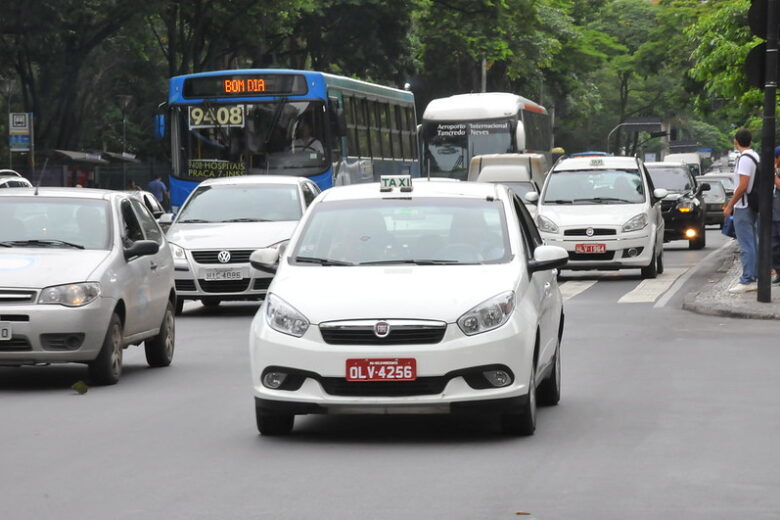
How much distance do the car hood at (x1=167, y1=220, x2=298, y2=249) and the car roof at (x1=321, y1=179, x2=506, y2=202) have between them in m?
8.80

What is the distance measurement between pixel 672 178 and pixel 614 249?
11498 millimetres

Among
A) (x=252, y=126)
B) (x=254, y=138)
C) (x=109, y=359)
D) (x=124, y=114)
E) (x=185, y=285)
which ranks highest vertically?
(x=124, y=114)

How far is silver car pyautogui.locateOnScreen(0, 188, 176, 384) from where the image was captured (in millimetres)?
12102

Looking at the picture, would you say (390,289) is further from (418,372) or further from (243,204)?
(243,204)

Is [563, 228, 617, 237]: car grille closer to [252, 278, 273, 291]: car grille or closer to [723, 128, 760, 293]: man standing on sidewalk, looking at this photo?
[723, 128, 760, 293]: man standing on sidewalk

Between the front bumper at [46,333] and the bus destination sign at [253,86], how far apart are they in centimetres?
1636

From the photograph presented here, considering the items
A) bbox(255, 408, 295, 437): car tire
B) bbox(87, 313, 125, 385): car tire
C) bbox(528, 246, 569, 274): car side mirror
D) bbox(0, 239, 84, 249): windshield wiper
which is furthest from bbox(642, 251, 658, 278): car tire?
bbox(255, 408, 295, 437): car tire

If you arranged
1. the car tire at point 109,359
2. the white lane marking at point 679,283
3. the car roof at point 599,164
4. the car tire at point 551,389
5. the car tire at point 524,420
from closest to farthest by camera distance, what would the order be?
the car tire at point 524,420, the car tire at point 551,389, the car tire at point 109,359, the white lane marking at point 679,283, the car roof at point 599,164

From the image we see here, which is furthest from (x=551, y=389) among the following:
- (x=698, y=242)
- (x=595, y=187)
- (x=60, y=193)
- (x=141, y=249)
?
(x=698, y=242)

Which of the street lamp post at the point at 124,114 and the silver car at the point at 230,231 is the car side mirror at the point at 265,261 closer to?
the silver car at the point at 230,231

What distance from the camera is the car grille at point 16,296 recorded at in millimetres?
12102

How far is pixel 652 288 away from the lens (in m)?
23.9

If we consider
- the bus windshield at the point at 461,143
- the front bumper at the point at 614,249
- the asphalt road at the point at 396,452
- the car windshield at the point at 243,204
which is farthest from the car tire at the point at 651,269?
the bus windshield at the point at 461,143

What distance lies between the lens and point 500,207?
1052 cm
